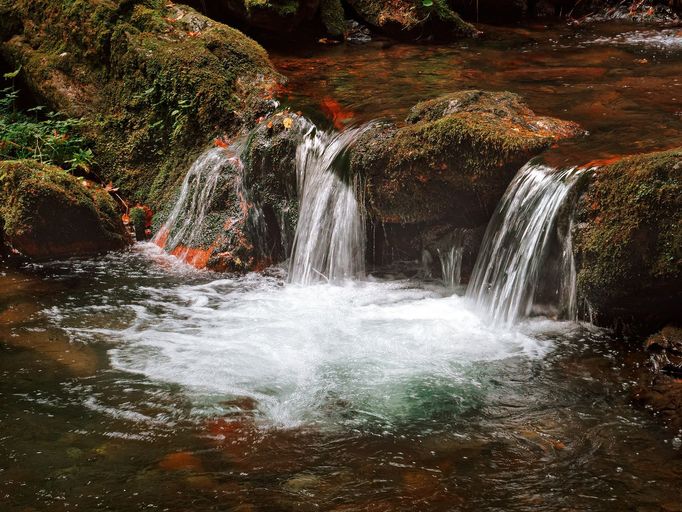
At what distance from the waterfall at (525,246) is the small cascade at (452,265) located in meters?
0.40

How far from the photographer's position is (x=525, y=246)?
16.7 feet

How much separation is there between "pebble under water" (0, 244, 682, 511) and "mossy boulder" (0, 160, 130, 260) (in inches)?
35.3

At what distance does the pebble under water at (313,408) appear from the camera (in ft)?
10.5

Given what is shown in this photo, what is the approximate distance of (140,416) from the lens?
12.8ft

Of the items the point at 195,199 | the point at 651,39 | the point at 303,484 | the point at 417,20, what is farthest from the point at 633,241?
the point at 417,20

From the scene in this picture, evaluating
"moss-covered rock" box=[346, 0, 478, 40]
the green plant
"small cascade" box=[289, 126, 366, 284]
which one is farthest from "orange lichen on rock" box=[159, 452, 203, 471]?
"moss-covered rock" box=[346, 0, 478, 40]

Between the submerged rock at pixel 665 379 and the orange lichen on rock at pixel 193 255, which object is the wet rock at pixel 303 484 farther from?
the orange lichen on rock at pixel 193 255

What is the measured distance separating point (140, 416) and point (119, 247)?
3.44 metres

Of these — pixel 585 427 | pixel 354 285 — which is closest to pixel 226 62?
pixel 354 285

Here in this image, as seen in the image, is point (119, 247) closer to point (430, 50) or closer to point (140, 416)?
point (140, 416)

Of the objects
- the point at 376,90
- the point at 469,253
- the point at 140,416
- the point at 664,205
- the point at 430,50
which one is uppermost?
the point at 430,50

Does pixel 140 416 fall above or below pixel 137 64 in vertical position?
below

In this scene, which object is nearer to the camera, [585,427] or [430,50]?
[585,427]

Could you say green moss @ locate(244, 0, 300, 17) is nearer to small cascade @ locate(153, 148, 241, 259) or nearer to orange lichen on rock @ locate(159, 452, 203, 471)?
small cascade @ locate(153, 148, 241, 259)
